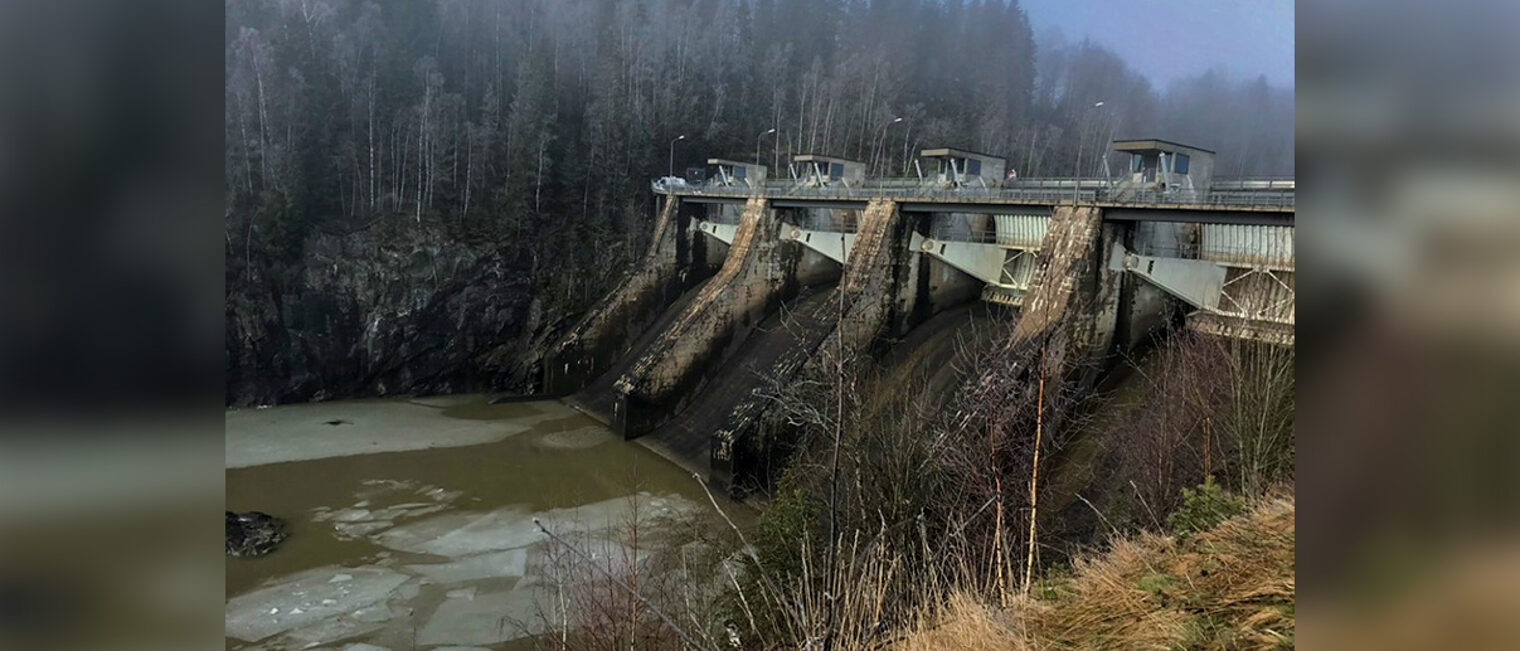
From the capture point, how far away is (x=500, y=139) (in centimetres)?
2838

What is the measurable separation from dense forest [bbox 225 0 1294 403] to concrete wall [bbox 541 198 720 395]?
1.96m

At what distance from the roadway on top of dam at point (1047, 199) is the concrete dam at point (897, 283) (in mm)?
41

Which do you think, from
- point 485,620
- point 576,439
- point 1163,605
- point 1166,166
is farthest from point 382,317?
point 1163,605

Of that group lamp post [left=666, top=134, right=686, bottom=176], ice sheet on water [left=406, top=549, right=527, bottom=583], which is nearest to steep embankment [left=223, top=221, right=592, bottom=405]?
lamp post [left=666, top=134, right=686, bottom=176]

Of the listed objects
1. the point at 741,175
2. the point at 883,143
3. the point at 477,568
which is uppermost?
the point at 883,143

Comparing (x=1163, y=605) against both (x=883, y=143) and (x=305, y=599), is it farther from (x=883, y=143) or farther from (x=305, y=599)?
(x=883, y=143)

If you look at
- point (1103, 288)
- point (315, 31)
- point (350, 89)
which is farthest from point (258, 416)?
point (1103, 288)

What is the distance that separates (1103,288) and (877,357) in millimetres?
4283

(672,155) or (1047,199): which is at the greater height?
(672,155)

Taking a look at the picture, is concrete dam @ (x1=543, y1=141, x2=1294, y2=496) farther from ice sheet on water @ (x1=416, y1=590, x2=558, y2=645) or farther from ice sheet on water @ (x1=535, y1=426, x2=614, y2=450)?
ice sheet on water @ (x1=416, y1=590, x2=558, y2=645)

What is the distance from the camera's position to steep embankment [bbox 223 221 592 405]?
21359 millimetres

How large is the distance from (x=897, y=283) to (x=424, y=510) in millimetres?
9411

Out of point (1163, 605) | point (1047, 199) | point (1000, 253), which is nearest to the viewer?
point (1163, 605)
